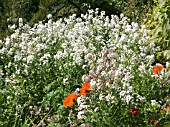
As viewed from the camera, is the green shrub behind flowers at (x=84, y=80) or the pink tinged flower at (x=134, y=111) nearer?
the pink tinged flower at (x=134, y=111)

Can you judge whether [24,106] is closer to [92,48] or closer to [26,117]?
[26,117]

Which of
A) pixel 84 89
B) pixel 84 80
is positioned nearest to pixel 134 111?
pixel 84 89

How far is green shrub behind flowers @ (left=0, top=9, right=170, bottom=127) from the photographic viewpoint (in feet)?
12.4

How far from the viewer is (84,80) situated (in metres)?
4.10

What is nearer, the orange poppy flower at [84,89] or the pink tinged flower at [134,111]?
the pink tinged flower at [134,111]

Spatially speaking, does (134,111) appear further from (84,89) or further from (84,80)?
(84,80)

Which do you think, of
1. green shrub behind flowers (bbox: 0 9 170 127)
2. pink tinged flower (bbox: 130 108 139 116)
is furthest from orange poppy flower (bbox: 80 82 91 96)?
pink tinged flower (bbox: 130 108 139 116)

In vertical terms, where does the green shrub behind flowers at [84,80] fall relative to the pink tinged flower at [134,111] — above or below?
above

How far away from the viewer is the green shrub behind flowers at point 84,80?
148 inches

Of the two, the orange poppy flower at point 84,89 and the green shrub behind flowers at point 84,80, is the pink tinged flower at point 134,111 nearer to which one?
the green shrub behind flowers at point 84,80

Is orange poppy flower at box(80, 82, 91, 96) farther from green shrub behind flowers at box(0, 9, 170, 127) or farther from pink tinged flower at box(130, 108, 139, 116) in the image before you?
pink tinged flower at box(130, 108, 139, 116)

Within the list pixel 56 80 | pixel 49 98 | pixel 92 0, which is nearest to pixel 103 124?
pixel 49 98

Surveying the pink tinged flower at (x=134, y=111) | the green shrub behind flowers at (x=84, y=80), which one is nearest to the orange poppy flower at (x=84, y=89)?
the green shrub behind flowers at (x=84, y=80)

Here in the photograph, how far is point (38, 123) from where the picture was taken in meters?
4.48
